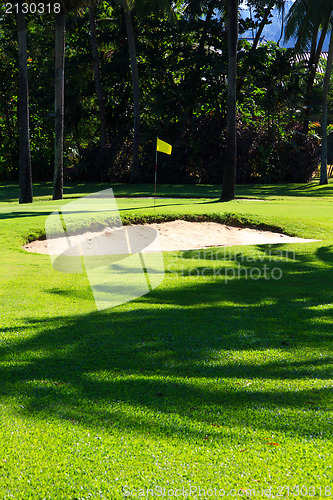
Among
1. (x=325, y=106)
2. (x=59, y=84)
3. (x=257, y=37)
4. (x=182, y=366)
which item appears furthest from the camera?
(x=257, y=37)

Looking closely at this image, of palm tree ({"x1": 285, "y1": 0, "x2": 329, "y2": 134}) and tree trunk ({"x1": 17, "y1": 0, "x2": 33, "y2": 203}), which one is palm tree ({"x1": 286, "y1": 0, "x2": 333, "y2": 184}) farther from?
tree trunk ({"x1": 17, "y1": 0, "x2": 33, "y2": 203})

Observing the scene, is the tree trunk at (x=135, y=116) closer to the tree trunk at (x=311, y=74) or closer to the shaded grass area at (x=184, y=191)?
the shaded grass area at (x=184, y=191)

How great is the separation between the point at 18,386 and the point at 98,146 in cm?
3229

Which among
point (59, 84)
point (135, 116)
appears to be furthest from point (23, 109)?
point (135, 116)

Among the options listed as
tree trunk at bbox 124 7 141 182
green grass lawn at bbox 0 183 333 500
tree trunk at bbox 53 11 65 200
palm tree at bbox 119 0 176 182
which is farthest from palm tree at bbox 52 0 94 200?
green grass lawn at bbox 0 183 333 500

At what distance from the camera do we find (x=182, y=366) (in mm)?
4434

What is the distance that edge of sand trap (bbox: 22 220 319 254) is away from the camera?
11.8 meters

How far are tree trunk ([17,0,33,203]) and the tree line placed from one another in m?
12.9

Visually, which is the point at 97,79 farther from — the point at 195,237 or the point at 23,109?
the point at 195,237

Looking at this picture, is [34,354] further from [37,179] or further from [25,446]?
[37,179]

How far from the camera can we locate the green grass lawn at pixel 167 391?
9.11 feet

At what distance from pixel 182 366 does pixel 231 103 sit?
1768 cm

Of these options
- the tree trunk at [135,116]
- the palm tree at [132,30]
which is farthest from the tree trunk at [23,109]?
the tree trunk at [135,116]

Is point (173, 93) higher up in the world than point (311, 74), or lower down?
lower down
